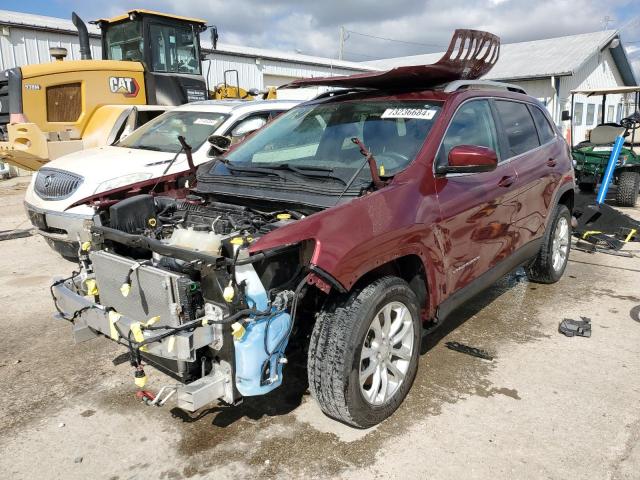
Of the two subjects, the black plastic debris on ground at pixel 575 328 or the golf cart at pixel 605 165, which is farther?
the golf cart at pixel 605 165

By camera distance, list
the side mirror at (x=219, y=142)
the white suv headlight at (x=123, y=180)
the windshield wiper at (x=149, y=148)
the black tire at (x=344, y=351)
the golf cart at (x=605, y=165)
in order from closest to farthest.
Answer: the black tire at (x=344, y=351) < the side mirror at (x=219, y=142) < the white suv headlight at (x=123, y=180) < the windshield wiper at (x=149, y=148) < the golf cart at (x=605, y=165)

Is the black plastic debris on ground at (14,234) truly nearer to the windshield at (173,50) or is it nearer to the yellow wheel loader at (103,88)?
the yellow wheel loader at (103,88)

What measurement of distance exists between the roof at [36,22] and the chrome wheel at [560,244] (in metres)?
14.1

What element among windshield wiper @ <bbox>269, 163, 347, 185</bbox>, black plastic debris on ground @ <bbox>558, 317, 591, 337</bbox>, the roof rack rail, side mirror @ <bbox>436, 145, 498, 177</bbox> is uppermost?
the roof rack rail

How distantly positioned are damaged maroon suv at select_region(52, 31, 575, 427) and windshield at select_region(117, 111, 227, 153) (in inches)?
106

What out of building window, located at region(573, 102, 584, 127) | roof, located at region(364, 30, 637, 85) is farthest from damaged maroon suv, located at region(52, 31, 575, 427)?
building window, located at region(573, 102, 584, 127)

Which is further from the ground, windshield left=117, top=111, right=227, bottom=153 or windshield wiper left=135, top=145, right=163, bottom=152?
windshield left=117, top=111, right=227, bottom=153

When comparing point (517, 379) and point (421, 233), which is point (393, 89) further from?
point (517, 379)

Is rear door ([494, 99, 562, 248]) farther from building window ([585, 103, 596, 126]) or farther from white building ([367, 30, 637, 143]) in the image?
building window ([585, 103, 596, 126])

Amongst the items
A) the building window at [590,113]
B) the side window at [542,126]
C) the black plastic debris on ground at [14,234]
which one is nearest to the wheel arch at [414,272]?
the side window at [542,126]

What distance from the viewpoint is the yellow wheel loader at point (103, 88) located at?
26.5 feet

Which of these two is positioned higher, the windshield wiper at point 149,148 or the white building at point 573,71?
the white building at point 573,71

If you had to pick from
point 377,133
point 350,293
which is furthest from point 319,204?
point 377,133

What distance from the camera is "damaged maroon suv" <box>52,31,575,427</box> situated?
250 centimetres
